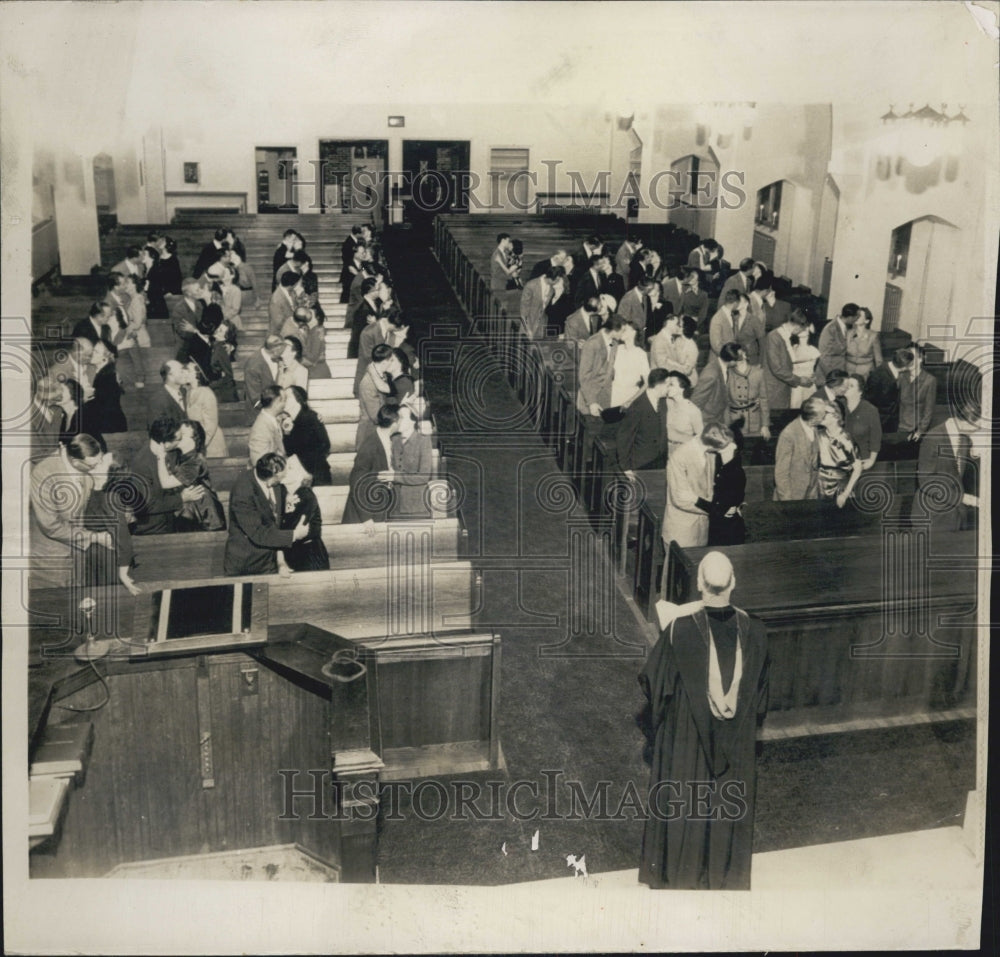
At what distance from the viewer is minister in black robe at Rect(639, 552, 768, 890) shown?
184 inches

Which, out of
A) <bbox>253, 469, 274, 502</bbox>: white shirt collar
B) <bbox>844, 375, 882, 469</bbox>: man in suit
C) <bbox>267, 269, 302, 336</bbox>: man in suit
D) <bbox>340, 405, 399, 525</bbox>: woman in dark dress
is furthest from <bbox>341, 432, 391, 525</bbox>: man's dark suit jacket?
<bbox>844, 375, 882, 469</bbox>: man in suit

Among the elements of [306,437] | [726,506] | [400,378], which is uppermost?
[400,378]

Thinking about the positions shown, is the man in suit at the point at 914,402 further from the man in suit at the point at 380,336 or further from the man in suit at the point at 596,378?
the man in suit at the point at 380,336

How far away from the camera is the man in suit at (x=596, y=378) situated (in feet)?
20.8

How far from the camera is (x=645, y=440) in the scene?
6.01 metres

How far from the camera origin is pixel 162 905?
481cm

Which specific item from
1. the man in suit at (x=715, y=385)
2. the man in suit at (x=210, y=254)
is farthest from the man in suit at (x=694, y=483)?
the man in suit at (x=210, y=254)

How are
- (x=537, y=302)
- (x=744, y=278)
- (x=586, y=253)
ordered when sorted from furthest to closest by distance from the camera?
(x=537, y=302) < (x=744, y=278) < (x=586, y=253)

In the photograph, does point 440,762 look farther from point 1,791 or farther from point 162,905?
point 1,791

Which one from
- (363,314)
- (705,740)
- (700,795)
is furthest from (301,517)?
(700,795)

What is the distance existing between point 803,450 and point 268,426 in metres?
2.70

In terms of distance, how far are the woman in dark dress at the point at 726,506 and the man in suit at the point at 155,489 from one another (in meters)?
2.56

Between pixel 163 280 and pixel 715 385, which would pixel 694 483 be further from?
pixel 163 280

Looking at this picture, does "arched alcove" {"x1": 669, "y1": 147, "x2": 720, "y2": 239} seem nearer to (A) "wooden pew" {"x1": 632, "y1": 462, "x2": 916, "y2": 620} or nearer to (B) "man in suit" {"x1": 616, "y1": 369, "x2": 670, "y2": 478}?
(B) "man in suit" {"x1": 616, "y1": 369, "x2": 670, "y2": 478}
